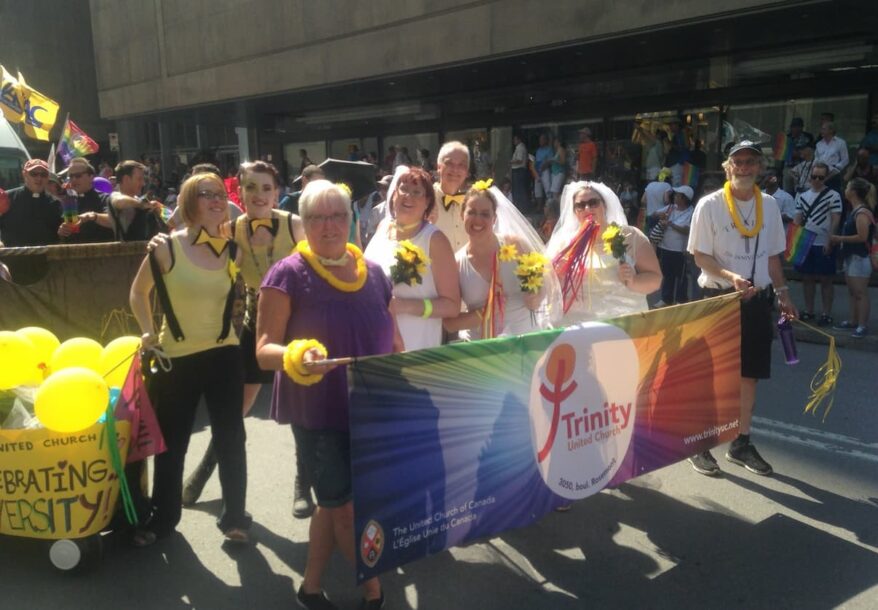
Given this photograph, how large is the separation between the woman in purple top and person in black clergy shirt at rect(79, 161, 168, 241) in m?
4.09

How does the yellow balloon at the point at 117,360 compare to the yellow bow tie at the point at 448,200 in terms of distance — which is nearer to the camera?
the yellow balloon at the point at 117,360

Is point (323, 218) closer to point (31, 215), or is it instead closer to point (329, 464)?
point (329, 464)

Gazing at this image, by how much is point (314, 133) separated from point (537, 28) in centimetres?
1210

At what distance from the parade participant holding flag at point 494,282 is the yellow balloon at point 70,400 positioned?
5.93 ft

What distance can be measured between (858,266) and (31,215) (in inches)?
348

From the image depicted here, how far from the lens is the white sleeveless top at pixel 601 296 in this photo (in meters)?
4.30

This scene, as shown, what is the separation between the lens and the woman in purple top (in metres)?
2.89

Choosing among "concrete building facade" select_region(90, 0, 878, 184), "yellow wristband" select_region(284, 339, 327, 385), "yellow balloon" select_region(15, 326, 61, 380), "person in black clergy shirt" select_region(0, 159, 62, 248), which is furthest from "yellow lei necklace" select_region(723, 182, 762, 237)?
"concrete building facade" select_region(90, 0, 878, 184)

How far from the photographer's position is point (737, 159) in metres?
4.61

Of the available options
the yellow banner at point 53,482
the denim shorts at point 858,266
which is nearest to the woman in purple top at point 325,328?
the yellow banner at point 53,482

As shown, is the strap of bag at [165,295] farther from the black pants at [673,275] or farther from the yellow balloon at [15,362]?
the black pants at [673,275]

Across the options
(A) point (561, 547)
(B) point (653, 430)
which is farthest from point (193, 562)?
(B) point (653, 430)

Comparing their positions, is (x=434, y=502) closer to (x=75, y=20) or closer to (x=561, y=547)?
(x=561, y=547)

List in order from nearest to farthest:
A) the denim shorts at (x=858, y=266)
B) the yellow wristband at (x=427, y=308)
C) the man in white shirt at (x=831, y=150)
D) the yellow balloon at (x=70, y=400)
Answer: the yellow balloon at (x=70, y=400)
the yellow wristband at (x=427, y=308)
the denim shorts at (x=858, y=266)
the man in white shirt at (x=831, y=150)
